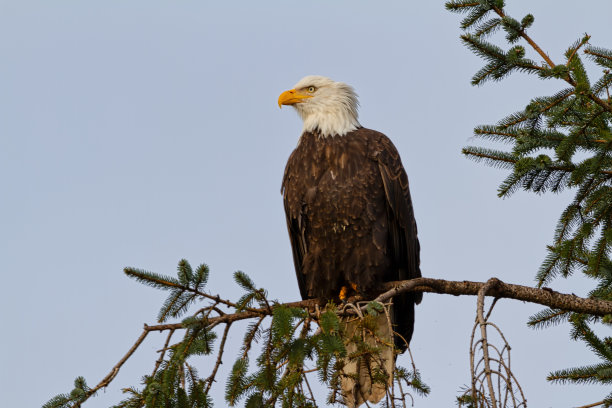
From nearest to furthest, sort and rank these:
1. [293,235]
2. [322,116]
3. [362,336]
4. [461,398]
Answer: [461,398], [362,336], [293,235], [322,116]

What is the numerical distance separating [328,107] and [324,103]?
0.08m

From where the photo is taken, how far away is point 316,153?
5152 mm

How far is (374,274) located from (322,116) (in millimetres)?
1348

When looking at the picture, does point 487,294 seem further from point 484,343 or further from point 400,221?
point 400,221

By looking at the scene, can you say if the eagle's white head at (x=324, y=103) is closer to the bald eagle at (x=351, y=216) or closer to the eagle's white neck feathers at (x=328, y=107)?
the eagle's white neck feathers at (x=328, y=107)

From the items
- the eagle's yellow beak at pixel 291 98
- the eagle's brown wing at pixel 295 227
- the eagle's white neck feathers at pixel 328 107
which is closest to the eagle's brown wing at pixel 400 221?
the eagle's white neck feathers at pixel 328 107

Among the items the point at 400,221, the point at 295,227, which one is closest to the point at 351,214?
the point at 400,221

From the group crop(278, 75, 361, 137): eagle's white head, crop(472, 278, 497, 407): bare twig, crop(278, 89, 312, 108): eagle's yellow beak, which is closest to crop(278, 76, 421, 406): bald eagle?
crop(278, 75, 361, 137): eagle's white head

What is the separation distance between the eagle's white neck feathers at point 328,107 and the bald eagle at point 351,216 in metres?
0.10

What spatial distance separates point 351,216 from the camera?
488cm

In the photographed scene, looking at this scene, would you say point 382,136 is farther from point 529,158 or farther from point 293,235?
point 529,158

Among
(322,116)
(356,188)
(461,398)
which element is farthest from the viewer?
(322,116)

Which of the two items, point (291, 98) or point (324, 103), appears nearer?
point (324, 103)

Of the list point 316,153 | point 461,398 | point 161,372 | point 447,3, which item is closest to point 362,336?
point 461,398
